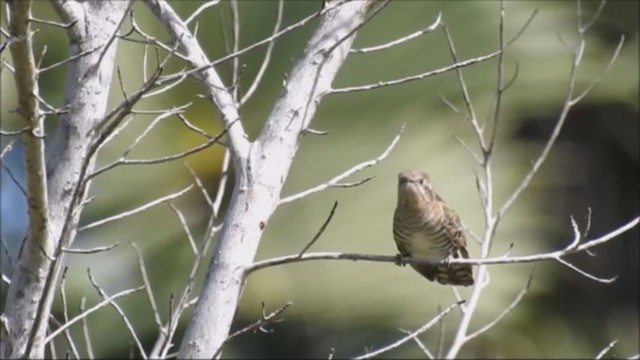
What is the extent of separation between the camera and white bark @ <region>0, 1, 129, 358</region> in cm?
322

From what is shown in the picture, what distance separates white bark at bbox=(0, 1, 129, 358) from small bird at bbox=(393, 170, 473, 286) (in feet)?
5.66

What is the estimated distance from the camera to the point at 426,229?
4.94 m

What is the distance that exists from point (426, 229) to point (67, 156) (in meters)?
1.90

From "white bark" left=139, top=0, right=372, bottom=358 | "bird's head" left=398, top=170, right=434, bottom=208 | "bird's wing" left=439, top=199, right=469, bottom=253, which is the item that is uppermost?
"white bark" left=139, top=0, right=372, bottom=358

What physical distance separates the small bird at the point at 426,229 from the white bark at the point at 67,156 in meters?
1.72

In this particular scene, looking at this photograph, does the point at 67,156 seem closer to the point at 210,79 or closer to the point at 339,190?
the point at 210,79

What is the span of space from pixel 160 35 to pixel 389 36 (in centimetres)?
112

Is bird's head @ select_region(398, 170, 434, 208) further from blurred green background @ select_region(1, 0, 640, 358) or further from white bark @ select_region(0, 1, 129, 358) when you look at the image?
white bark @ select_region(0, 1, 129, 358)

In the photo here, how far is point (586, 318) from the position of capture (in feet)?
29.6

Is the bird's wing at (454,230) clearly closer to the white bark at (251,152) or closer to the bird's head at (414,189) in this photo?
Result: the bird's head at (414,189)

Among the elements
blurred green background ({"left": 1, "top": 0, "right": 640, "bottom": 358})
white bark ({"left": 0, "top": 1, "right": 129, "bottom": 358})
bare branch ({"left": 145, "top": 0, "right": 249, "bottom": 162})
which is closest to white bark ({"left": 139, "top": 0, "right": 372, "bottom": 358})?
bare branch ({"left": 145, "top": 0, "right": 249, "bottom": 162})

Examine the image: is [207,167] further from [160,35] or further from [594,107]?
[594,107]

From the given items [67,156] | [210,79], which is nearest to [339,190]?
[210,79]

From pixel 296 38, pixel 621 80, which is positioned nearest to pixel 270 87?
pixel 296 38
